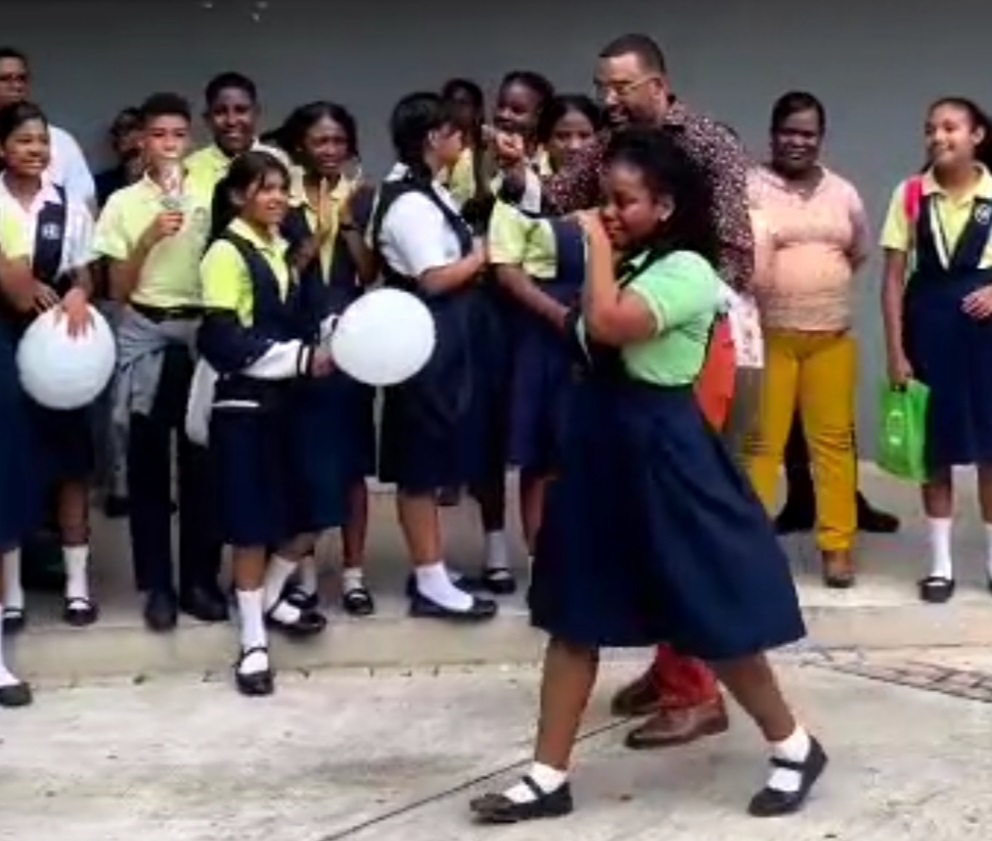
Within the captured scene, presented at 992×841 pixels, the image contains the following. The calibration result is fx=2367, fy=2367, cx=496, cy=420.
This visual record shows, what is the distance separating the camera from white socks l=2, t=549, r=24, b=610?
6633 mm

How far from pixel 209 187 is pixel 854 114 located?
2.84 meters

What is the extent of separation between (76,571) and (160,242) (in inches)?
39.2

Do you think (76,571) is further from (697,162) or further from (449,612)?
(697,162)

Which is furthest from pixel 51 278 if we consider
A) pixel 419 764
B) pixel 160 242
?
pixel 419 764

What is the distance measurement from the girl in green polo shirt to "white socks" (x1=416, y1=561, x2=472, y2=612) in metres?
1.41

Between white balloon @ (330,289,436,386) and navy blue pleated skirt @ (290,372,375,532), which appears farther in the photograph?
navy blue pleated skirt @ (290,372,375,532)

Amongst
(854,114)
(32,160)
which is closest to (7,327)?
(32,160)

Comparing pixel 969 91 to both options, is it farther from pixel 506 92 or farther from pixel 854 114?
pixel 506 92

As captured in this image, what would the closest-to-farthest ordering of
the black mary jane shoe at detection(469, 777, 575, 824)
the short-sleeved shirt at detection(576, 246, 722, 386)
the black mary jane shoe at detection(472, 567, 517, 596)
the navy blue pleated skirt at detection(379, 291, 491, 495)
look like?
the short-sleeved shirt at detection(576, 246, 722, 386) → the black mary jane shoe at detection(469, 777, 575, 824) → the navy blue pleated skirt at detection(379, 291, 491, 495) → the black mary jane shoe at detection(472, 567, 517, 596)

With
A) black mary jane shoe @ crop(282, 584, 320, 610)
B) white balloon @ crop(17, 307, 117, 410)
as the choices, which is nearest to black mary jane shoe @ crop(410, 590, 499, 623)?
black mary jane shoe @ crop(282, 584, 320, 610)

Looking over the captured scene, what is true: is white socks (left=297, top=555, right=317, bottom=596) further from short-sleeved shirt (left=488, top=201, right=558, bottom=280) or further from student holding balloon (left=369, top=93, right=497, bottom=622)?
short-sleeved shirt (left=488, top=201, right=558, bottom=280)

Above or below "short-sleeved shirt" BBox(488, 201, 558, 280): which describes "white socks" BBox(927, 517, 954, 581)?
below

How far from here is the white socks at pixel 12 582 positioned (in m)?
6.63

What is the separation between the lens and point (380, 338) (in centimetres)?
614
